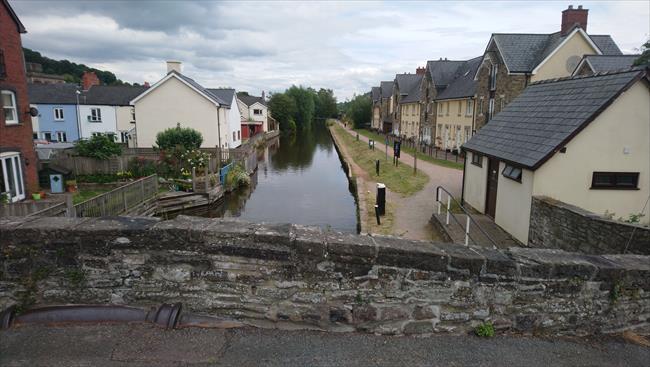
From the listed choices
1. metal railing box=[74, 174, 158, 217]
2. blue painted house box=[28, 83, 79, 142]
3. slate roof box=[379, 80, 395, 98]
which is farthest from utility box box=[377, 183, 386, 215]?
slate roof box=[379, 80, 395, 98]

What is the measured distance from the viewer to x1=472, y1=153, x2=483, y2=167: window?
46.4 feet

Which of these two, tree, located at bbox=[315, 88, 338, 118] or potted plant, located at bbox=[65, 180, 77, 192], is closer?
potted plant, located at bbox=[65, 180, 77, 192]

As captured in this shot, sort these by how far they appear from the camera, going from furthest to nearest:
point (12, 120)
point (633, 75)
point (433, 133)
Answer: point (433, 133) → point (12, 120) → point (633, 75)

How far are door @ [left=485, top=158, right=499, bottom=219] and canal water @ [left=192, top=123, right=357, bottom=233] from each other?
212 inches

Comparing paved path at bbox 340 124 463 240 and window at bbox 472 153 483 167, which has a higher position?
window at bbox 472 153 483 167

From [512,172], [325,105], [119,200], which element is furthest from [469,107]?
[325,105]

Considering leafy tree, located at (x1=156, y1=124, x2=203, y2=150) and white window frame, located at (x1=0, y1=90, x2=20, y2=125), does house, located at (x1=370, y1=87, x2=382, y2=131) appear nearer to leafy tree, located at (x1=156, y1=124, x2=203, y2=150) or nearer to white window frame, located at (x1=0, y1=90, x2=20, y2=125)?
leafy tree, located at (x1=156, y1=124, x2=203, y2=150)

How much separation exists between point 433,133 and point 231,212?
27.0 m

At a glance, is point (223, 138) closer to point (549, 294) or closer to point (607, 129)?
point (607, 129)

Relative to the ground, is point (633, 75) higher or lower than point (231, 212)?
higher

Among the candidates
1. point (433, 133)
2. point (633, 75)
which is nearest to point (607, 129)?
point (633, 75)

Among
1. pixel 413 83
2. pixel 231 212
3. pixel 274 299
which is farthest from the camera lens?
pixel 413 83

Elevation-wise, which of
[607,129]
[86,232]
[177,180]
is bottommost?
[177,180]

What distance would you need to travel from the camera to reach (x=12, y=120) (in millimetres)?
15773
